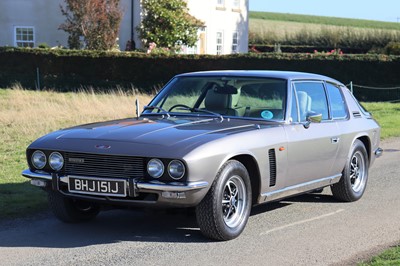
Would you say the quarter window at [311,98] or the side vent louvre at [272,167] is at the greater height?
the quarter window at [311,98]

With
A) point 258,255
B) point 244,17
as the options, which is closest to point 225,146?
point 258,255

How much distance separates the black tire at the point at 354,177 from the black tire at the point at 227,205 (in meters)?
2.07

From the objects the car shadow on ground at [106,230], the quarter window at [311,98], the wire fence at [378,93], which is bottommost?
the wire fence at [378,93]

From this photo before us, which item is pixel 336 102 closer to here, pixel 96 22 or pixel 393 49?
pixel 96 22

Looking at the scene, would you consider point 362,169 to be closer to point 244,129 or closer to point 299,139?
point 299,139

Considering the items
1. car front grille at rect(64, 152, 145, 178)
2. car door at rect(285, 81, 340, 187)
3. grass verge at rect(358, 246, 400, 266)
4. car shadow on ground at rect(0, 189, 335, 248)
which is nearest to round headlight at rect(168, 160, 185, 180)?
car front grille at rect(64, 152, 145, 178)

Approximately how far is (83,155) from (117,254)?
0.98m

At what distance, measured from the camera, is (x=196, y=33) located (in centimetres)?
3544

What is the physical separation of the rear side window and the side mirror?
66 centimetres

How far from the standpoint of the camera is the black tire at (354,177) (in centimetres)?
846

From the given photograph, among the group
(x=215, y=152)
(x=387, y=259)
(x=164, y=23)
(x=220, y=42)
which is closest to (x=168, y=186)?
(x=215, y=152)

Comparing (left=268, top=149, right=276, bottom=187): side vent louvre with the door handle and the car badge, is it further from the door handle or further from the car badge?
the car badge

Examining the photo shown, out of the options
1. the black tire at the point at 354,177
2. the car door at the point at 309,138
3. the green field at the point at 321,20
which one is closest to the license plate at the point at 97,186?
the car door at the point at 309,138

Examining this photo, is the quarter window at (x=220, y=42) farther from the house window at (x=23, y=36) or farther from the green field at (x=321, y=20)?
the green field at (x=321, y=20)
